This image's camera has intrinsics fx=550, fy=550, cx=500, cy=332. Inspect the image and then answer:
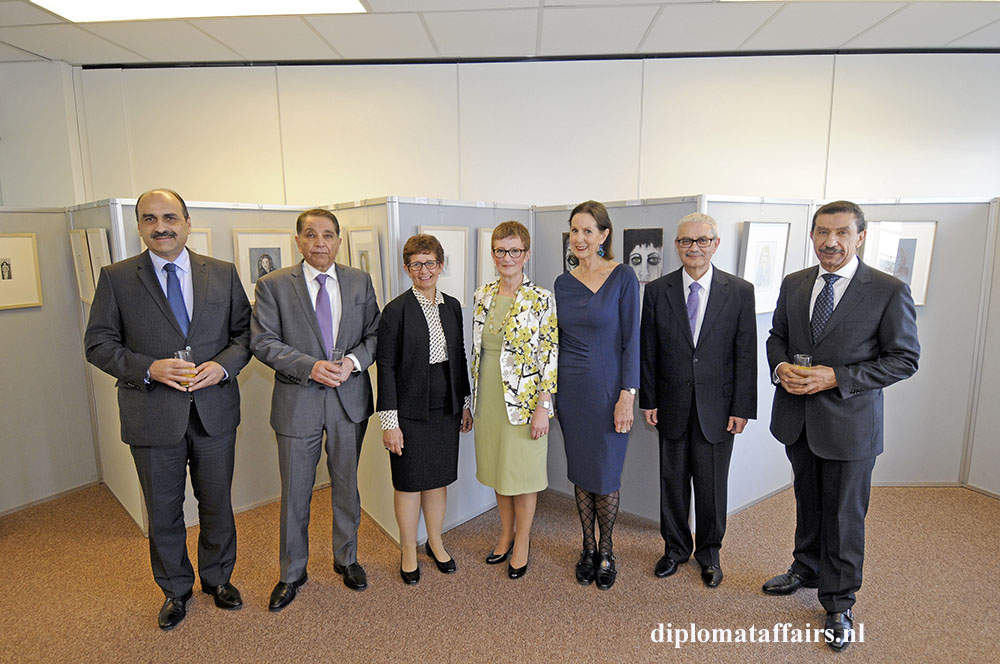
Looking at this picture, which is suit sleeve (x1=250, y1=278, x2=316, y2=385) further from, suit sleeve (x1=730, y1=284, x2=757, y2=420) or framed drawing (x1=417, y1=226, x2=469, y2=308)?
suit sleeve (x1=730, y1=284, x2=757, y2=420)

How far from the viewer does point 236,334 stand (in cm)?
259

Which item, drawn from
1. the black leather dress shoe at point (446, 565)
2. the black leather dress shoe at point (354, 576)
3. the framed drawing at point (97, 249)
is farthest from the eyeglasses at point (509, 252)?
the framed drawing at point (97, 249)

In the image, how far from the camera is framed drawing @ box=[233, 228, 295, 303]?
3.50 meters

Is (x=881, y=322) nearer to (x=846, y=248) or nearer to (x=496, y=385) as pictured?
(x=846, y=248)

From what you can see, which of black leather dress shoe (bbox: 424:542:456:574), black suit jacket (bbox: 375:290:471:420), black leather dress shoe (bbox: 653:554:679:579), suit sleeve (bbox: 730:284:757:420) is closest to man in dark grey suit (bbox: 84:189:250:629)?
black suit jacket (bbox: 375:290:471:420)

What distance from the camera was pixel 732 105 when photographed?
178 inches

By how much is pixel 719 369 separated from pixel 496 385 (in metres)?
1.09

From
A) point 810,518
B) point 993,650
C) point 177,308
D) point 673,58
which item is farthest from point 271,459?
point 673,58

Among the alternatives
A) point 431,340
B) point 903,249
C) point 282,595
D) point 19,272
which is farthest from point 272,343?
point 903,249

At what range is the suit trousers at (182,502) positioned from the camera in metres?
2.47

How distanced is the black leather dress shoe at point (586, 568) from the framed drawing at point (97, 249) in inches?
125

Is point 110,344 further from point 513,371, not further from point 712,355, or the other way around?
point 712,355

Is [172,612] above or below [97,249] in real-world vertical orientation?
below

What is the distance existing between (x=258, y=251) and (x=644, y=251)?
8.02 ft
